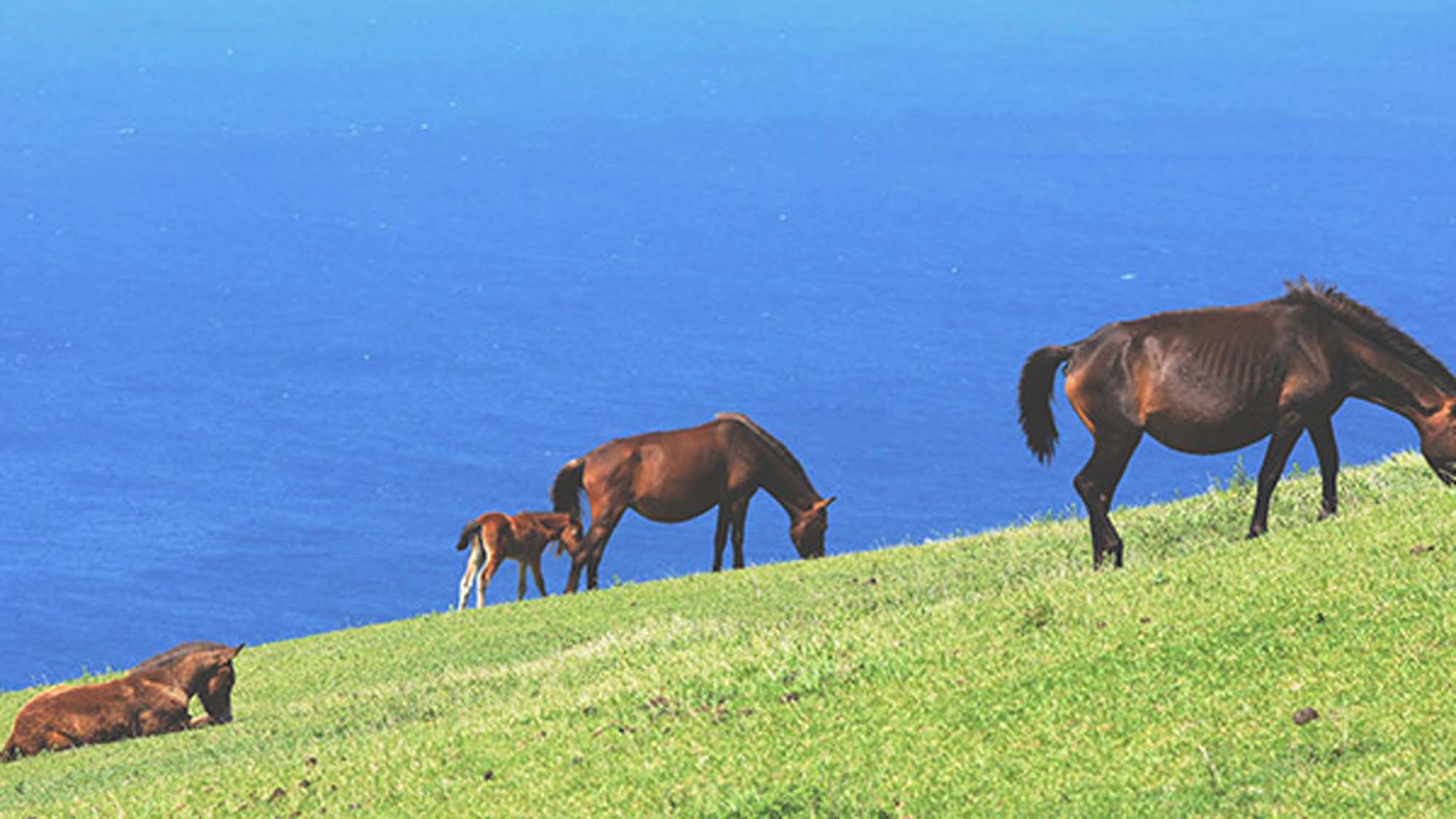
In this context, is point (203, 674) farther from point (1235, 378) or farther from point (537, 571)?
point (537, 571)

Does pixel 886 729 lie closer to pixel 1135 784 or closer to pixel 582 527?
pixel 1135 784

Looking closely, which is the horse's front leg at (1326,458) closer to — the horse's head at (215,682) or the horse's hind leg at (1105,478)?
the horse's hind leg at (1105,478)

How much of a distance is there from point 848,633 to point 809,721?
2500 mm

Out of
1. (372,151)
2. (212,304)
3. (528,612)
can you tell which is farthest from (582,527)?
(372,151)

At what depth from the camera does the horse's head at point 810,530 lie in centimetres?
2717

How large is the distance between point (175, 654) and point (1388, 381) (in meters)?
10.3

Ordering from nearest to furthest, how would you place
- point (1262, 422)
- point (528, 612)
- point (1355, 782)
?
1. point (1355, 782)
2. point (1262, 422)
3. point (528, 612)

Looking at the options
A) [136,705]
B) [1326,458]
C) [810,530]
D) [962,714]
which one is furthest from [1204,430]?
[810,530]

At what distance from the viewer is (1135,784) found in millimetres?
10203

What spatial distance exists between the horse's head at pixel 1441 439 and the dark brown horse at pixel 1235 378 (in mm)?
21

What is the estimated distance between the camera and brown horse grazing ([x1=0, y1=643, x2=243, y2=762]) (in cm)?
1766

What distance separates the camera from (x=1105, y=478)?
16734mm

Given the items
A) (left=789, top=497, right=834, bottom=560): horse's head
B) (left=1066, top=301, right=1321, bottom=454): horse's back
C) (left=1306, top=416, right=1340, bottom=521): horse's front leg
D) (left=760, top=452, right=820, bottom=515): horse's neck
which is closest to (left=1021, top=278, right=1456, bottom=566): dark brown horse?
(left=1066, top=301, right=1321, bottom=454): horse's back

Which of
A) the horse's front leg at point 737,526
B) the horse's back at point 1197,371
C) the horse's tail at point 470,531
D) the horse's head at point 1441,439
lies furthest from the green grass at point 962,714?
the horse's tail at point 470,531
